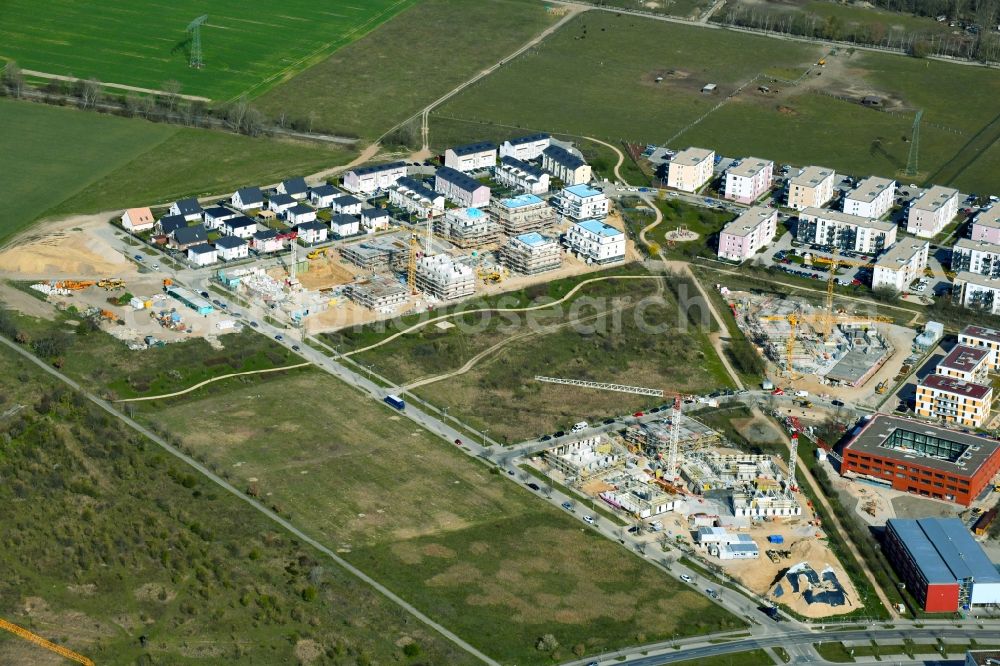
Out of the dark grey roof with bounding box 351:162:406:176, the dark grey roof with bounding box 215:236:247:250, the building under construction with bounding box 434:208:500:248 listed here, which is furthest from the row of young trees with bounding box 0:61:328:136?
the dark grey roof with bounding box 215:236:247:250

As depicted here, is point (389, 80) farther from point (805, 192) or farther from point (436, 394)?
point (436, 394)

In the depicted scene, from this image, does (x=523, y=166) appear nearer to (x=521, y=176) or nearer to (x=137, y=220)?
(x=521, y=176)

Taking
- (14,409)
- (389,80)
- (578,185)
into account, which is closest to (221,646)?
(14,409)

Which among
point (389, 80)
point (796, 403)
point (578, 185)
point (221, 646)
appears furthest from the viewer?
point (389, 80)

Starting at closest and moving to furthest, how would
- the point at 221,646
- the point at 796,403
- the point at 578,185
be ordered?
1. the point at 221,646
2. the point at 796,403
3. the point at 578,185

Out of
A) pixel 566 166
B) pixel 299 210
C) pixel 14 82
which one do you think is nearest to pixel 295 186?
pixel 299 210
